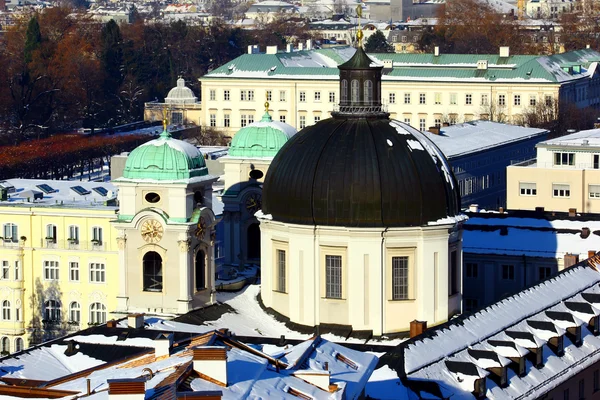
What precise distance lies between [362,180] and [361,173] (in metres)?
0.22

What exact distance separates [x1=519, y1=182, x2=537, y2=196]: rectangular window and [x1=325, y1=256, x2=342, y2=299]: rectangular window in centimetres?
4182

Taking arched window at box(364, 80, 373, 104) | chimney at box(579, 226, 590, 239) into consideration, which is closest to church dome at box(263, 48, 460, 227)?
arched window at box(364, 80, 373, 104)

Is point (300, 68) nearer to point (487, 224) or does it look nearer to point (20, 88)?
point (20, 88)

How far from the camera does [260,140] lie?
259 ft

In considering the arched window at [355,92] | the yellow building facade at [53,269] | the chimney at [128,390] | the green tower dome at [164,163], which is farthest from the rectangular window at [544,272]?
the chimney at [128,390]

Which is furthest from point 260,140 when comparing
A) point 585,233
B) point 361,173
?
point 585,233

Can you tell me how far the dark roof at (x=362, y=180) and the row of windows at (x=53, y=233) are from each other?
1988cm

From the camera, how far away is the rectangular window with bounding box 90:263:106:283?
289 ft

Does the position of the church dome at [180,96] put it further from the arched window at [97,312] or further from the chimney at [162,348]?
the chimney at [162,348]

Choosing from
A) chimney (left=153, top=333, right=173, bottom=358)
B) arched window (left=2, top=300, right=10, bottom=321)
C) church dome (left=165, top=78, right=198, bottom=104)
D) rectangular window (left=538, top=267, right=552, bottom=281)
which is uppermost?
chimney (left=153, top=333, right=173, bottom=358)

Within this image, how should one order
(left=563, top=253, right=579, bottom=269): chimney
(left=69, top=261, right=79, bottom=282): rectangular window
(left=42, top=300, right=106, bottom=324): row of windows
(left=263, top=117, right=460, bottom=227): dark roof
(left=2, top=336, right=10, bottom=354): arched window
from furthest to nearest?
(left=2, top=336, right=10, bottom=354): arched window
(left=69, top=261, right=79, bottom=282): rectangular window
(left=42, top=300, right=106, bottom=324): row of windows
(left=563, top=253, right=579, bottom=269): chimney
(left=263, top=117, right=460, bottom=227): dark roof

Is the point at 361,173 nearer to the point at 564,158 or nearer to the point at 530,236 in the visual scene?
the point at 530,236

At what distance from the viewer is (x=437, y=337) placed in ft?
211

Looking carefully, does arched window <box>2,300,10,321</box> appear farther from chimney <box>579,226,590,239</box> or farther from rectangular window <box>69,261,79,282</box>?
chimney <box>579,226,590,239</box>
